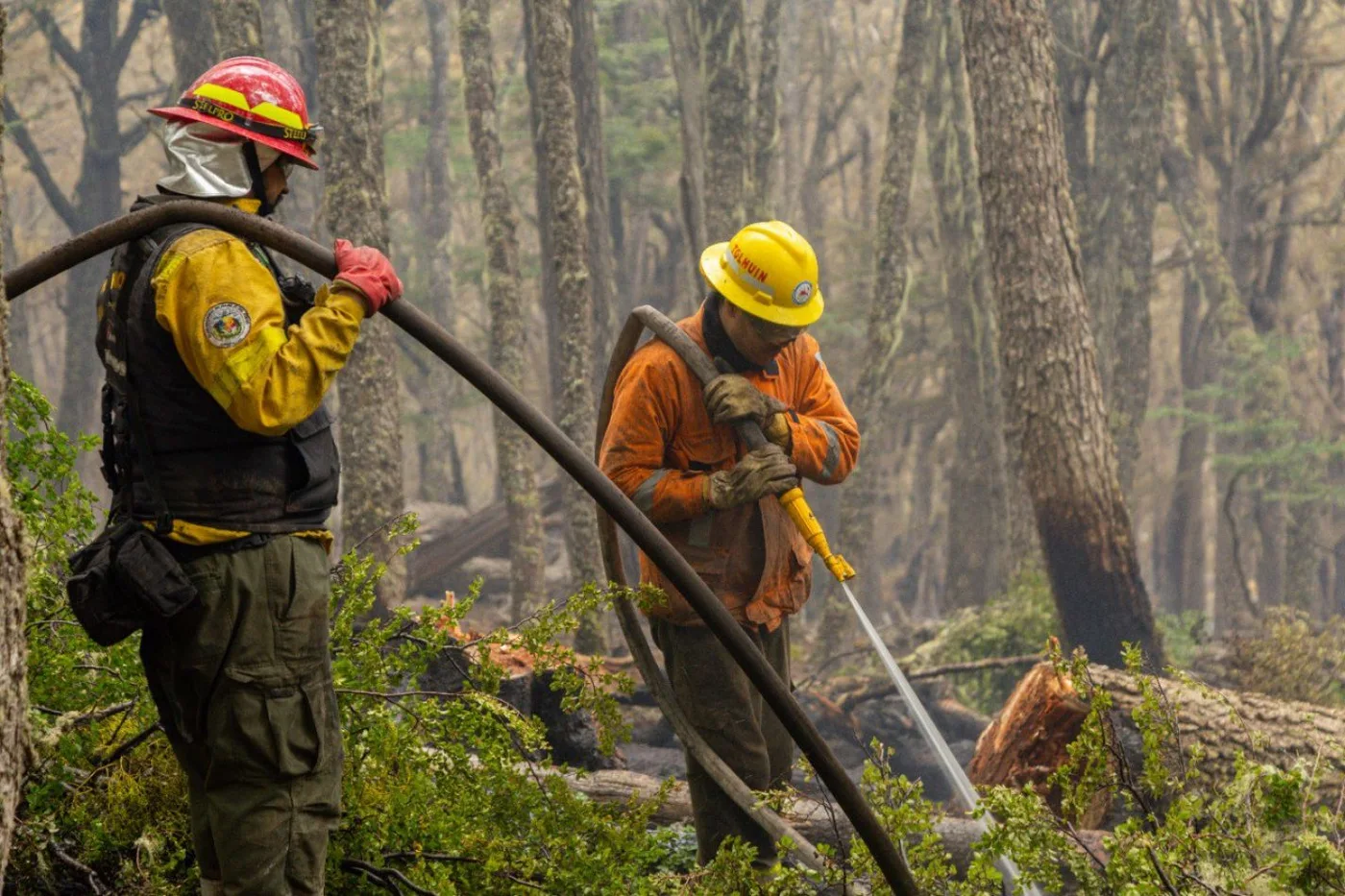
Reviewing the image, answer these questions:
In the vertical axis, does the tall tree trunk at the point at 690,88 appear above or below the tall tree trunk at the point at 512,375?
above

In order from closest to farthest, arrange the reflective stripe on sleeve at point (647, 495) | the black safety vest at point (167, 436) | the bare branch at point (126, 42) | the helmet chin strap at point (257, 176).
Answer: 1. the black safety vest at point (167, 436)
2. the helmet chin strap at point (257, 176)
3. the reflective stripe on sleeve at point (647, 495)
4. the bare branch at point (126, 42)

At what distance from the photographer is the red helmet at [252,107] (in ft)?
12.0

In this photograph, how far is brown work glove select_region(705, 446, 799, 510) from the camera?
5094 mm

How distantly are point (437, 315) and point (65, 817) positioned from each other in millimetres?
22733

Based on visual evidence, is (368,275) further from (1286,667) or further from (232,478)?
(1286,667)

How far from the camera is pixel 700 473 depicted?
5.32 metres

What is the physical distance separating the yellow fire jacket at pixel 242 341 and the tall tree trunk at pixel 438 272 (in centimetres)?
2170

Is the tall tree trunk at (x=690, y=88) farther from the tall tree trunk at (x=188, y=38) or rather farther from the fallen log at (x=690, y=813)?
the fallen log at (x=690, y=813)

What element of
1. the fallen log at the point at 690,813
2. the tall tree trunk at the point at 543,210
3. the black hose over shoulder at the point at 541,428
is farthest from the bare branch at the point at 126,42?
the black hose over shoulder at the point at 541,428

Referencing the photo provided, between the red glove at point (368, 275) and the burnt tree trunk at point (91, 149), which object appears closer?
the red glove at point (368, 275)

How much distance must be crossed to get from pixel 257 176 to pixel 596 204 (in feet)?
51.3

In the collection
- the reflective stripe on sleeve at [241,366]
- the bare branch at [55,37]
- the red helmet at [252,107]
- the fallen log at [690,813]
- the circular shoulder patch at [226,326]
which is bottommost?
the fallen log at [690,813]

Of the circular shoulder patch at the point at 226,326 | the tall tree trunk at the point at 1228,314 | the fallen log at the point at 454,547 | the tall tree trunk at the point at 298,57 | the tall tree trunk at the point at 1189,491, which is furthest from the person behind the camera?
the tall tree trunk at the point at 1189,491

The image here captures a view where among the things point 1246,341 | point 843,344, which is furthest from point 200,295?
point 843,344
